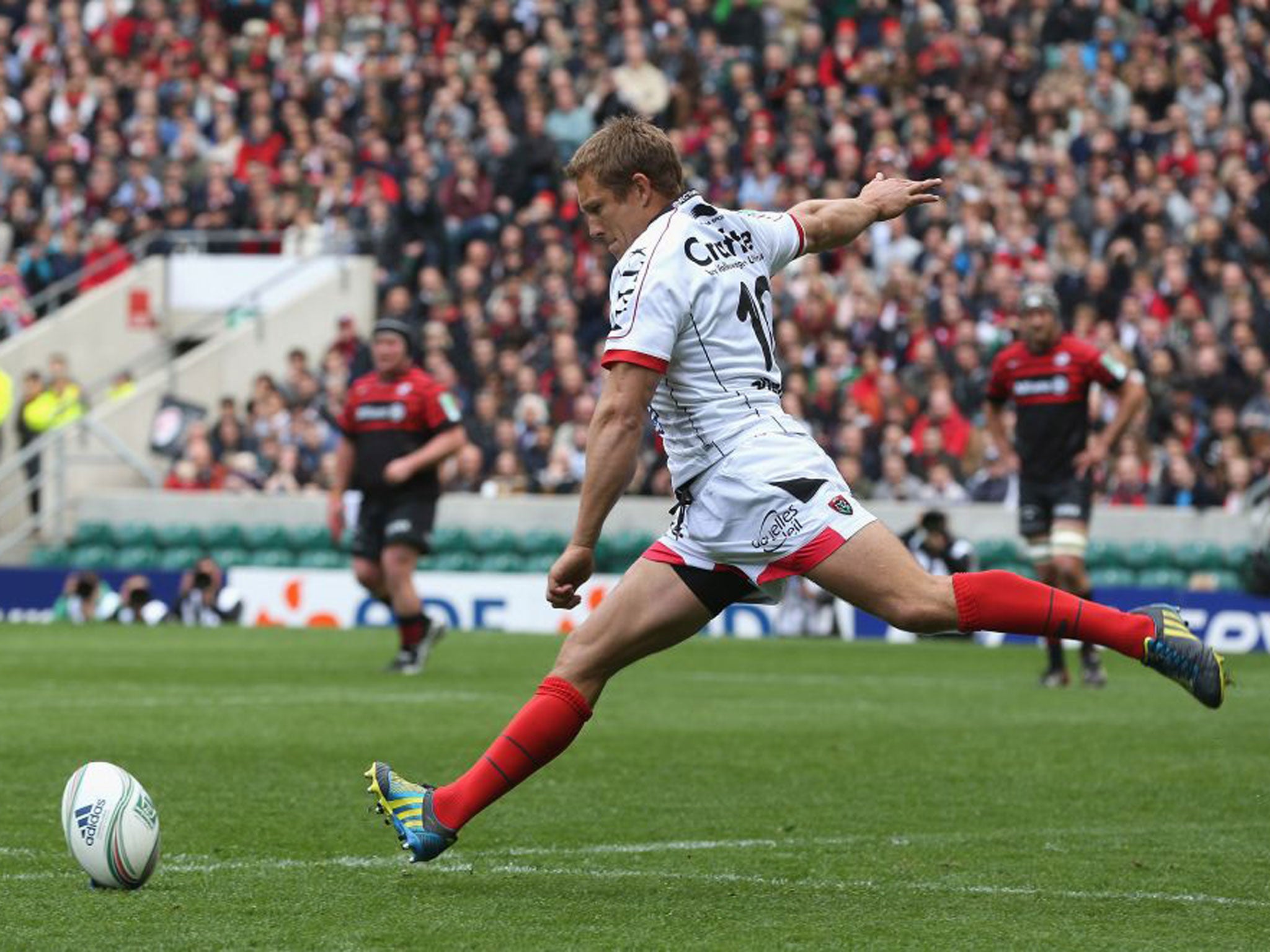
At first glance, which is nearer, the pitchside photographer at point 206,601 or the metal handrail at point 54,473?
the pitchside photographer at point 206,601

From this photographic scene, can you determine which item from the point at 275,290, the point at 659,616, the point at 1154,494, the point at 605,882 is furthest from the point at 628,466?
the point at 275,290

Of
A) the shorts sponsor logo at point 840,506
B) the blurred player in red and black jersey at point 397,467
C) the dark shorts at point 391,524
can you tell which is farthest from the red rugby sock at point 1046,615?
the dark shorts at point 391,524

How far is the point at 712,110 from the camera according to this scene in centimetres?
2778

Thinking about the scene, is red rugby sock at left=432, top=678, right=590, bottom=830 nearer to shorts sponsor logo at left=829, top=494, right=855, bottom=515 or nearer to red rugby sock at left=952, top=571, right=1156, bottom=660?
shorts sponsor logo at left=829, top=494, right=855, bottom=515

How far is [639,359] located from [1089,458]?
8.98 meters

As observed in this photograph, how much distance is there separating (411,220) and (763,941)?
23.3m

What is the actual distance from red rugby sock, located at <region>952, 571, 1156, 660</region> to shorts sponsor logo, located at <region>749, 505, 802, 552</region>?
0.53 metres

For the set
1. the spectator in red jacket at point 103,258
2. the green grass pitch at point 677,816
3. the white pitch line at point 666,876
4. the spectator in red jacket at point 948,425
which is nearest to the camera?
the green grass pitch at point 677,816

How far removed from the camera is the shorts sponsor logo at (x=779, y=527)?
22.6ft

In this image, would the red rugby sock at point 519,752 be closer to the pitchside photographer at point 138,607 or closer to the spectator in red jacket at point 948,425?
the spectator in red jacket at point 948,425

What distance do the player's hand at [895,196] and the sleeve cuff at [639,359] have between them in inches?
54.6

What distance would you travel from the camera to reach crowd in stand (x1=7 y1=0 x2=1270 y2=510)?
925 inches

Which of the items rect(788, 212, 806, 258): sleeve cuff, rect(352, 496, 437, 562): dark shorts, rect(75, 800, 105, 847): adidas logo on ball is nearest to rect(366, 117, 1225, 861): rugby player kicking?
rect(788, 212, 806, 258): sleeve cuff

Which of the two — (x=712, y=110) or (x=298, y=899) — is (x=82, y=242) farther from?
(x=298, y=899)
